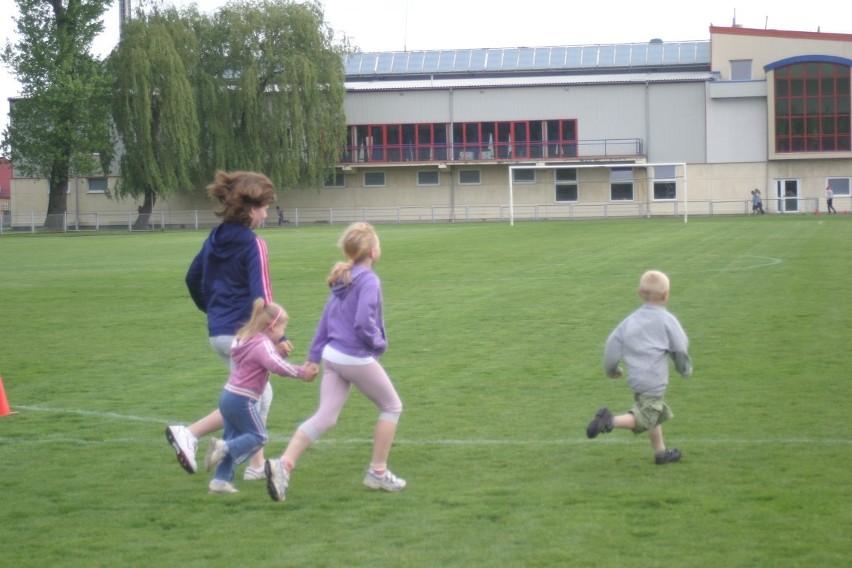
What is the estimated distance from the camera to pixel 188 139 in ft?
202

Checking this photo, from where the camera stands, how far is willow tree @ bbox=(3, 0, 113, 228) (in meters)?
62.1

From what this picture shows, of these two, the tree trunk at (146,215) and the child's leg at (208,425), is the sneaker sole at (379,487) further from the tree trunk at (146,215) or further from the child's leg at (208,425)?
the tree trunk at (146,215)

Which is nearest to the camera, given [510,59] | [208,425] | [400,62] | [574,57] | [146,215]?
[208,425]

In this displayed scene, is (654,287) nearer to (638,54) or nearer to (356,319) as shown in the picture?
(356,319)

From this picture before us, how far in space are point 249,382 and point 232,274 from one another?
645 mm

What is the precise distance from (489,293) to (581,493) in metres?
13.1

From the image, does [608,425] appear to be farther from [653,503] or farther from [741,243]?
[741,243]

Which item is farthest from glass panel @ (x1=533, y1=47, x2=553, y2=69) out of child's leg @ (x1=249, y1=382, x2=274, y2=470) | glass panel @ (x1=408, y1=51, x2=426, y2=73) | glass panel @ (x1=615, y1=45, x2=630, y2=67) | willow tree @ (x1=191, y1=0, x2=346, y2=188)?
child's leg @ (x1=249, y1=382, x2=274, y2=470)

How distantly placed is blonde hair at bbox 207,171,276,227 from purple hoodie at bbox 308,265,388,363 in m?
0.66

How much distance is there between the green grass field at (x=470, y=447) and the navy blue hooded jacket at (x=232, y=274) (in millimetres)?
1056

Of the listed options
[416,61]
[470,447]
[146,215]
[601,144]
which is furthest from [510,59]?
[470,447]

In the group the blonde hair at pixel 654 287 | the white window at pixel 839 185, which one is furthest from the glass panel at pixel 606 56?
the blonde hair at pixel 654 287

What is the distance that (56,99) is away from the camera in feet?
202

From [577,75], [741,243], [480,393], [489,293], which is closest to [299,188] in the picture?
[577,75]
